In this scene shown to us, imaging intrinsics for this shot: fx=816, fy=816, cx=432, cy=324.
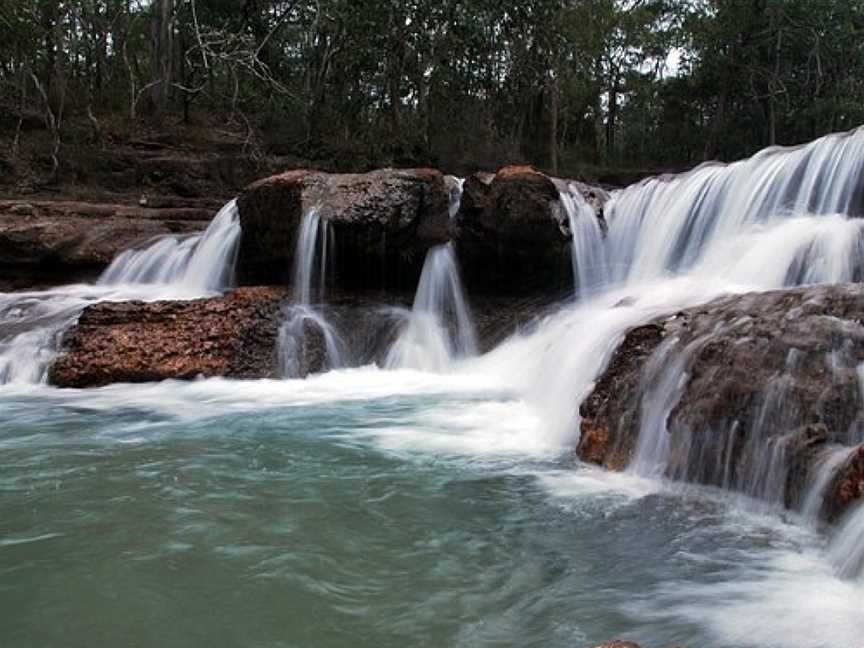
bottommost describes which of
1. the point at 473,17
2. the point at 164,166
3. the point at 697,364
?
the point at 697,364

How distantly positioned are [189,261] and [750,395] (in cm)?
922

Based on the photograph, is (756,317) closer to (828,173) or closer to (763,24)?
(828,173)

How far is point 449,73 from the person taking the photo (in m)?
19.9

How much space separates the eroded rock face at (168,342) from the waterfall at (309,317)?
17 centimetres

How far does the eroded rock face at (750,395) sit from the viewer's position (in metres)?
4.48

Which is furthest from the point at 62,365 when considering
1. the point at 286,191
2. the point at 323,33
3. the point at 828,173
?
the point at 323,33

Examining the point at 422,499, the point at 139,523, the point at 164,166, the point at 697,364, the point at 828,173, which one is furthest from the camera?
the point at 164,166

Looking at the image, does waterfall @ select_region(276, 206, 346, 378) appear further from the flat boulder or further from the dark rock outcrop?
the dark rock outcrop

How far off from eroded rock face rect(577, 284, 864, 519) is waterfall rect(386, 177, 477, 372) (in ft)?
13.3

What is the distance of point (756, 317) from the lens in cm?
561

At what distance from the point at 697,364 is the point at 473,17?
15180 mm

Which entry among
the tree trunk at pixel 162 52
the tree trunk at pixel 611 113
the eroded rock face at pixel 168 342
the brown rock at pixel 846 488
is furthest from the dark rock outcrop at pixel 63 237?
the tree trunk at pixel 611 113

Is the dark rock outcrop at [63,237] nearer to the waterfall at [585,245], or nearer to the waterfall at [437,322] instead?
the waterfall at [437,322]

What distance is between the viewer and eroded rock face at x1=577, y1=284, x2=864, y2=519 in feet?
14.7
